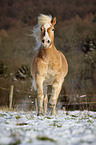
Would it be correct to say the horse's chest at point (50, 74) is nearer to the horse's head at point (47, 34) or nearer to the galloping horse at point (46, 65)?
the galloping horse at point (46, 65)

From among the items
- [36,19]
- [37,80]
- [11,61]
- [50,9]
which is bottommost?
[37,80]

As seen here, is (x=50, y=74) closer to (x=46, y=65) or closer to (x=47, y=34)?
(x=46, y=65)

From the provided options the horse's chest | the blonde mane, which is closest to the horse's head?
the blonde mane

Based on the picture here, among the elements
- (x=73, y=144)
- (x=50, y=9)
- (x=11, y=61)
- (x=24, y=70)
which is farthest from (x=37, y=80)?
(x=11, y=61)

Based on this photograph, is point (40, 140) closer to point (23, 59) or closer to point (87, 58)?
point (23, 59)

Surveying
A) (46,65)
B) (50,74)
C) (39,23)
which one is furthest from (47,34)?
(50,74)

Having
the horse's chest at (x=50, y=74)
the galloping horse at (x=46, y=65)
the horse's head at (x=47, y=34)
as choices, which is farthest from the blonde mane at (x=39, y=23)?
the horse's chest at (x=50, y=74)

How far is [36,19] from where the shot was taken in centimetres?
576

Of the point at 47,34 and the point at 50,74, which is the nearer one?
the point at 47,34

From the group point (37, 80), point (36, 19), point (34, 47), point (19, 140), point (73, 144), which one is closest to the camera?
point (73, 144)

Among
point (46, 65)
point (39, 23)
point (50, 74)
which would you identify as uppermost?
point (39, 23)

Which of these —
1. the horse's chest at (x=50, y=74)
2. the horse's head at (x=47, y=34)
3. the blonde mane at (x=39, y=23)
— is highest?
the blonde mane at (x=39, y=23)

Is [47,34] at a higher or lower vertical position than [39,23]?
lower

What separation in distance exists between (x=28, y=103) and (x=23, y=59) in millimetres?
17305
